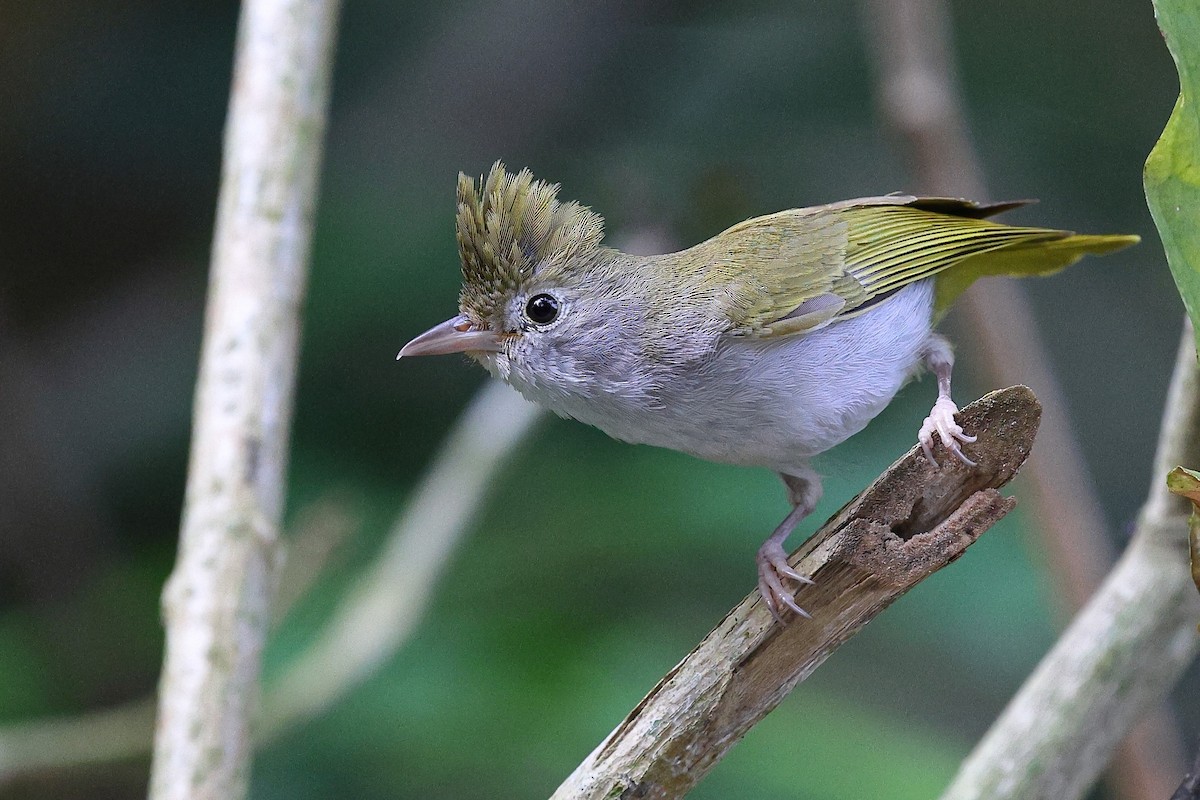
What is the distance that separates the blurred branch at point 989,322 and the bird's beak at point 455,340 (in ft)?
5.52

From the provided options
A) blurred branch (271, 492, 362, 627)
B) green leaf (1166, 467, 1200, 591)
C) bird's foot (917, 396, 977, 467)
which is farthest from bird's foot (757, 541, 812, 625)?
blurred branch (271, 492, 362, 627)

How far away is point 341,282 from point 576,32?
1591 mm

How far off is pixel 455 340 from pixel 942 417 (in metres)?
0.94

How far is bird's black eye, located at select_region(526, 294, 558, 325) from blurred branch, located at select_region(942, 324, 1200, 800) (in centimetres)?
115

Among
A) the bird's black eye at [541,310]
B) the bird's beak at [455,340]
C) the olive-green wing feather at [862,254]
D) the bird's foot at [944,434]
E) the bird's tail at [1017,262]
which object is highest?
the bird's beak at [455,340]

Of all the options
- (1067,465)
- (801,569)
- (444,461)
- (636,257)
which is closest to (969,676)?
(1067,465)

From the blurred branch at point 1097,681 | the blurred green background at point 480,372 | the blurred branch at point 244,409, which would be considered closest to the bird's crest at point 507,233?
the blurred branch at point 244,409

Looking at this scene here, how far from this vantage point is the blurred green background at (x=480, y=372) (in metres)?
3.87

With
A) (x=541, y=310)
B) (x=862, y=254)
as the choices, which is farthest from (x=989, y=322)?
(x=541, y=310)

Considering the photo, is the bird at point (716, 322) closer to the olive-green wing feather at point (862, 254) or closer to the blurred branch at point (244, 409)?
the olive-green wing feather at point (862, 254)

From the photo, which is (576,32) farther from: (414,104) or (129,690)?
(129,690)

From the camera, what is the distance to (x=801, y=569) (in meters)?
1.72

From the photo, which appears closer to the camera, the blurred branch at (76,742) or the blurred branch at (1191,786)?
the blurred branch at (1191,786)

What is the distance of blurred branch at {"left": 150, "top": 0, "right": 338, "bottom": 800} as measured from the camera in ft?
7.61
